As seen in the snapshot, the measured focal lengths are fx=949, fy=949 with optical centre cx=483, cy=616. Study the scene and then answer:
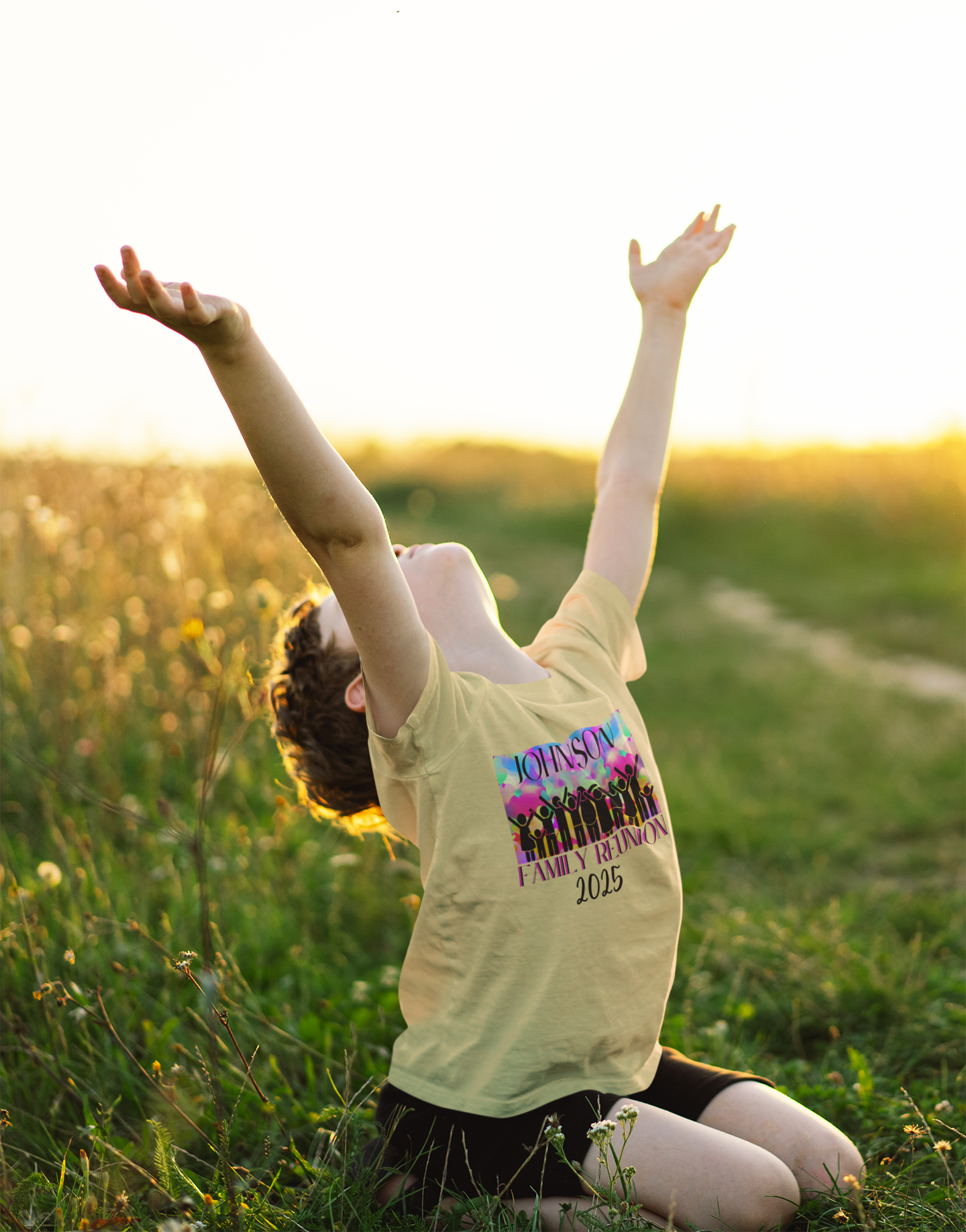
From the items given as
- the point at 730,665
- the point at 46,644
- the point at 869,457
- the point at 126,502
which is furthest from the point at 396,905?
the point at 869,457

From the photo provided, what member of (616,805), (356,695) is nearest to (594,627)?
(616,805)

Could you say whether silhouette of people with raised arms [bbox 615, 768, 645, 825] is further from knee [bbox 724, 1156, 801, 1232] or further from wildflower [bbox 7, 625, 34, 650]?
wildflower [bbox 7, 625, 34, 650]

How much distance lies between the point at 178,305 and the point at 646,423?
118cm

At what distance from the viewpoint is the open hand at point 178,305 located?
0.99 m

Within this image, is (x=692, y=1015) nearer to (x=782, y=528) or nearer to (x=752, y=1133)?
(x=752, y=1133)

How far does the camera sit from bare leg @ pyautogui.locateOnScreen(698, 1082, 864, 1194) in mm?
1502

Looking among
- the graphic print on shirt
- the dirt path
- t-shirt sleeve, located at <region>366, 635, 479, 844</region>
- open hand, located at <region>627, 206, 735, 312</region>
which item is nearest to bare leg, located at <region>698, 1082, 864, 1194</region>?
the graphic print on shirt

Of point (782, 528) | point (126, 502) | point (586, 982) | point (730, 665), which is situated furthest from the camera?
point (782, 528)

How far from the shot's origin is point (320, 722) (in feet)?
5.82

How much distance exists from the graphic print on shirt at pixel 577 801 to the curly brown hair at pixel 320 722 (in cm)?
39

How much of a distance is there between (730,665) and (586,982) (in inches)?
206

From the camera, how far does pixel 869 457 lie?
49.5 ft

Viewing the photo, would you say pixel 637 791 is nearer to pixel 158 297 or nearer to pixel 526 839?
pixel 526 839

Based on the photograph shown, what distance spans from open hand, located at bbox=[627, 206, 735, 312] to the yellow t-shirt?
98cm
